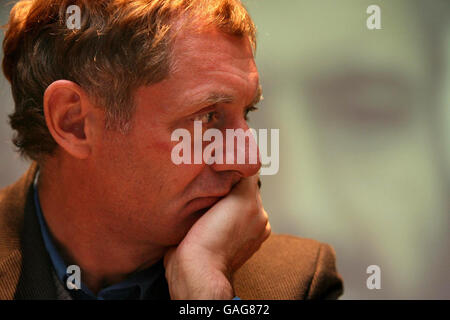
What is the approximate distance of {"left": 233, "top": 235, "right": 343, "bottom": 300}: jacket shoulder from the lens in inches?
71.3

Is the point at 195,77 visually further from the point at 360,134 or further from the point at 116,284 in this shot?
the point at 360,134

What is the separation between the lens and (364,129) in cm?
219

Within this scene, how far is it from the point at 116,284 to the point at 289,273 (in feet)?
2.00

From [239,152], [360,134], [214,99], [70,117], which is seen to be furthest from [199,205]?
[360,134]

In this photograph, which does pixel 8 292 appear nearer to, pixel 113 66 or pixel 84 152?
pixel 84 152

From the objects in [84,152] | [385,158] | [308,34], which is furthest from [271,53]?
[84,152]

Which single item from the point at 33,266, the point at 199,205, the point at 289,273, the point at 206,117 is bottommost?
the point at 289,273

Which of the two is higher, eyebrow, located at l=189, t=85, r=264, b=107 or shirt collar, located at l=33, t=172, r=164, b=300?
eyebrow, located at l=189, t=85, r=264, b=107

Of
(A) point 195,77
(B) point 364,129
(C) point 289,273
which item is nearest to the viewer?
(A) point 195,77

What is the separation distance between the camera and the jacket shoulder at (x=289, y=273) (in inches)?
71.3

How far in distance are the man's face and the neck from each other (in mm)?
48

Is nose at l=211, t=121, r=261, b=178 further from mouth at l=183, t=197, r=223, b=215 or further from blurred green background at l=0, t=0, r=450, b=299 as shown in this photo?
blurred green background at l=0, t=0, r=450, b=299

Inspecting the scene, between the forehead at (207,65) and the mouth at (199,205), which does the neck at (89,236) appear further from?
the forehead at (207,65)

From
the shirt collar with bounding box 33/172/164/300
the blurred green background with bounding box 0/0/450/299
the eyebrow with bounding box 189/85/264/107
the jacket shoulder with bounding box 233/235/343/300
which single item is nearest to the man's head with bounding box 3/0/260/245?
the eyebrow with bounding box 189/85/264/107
